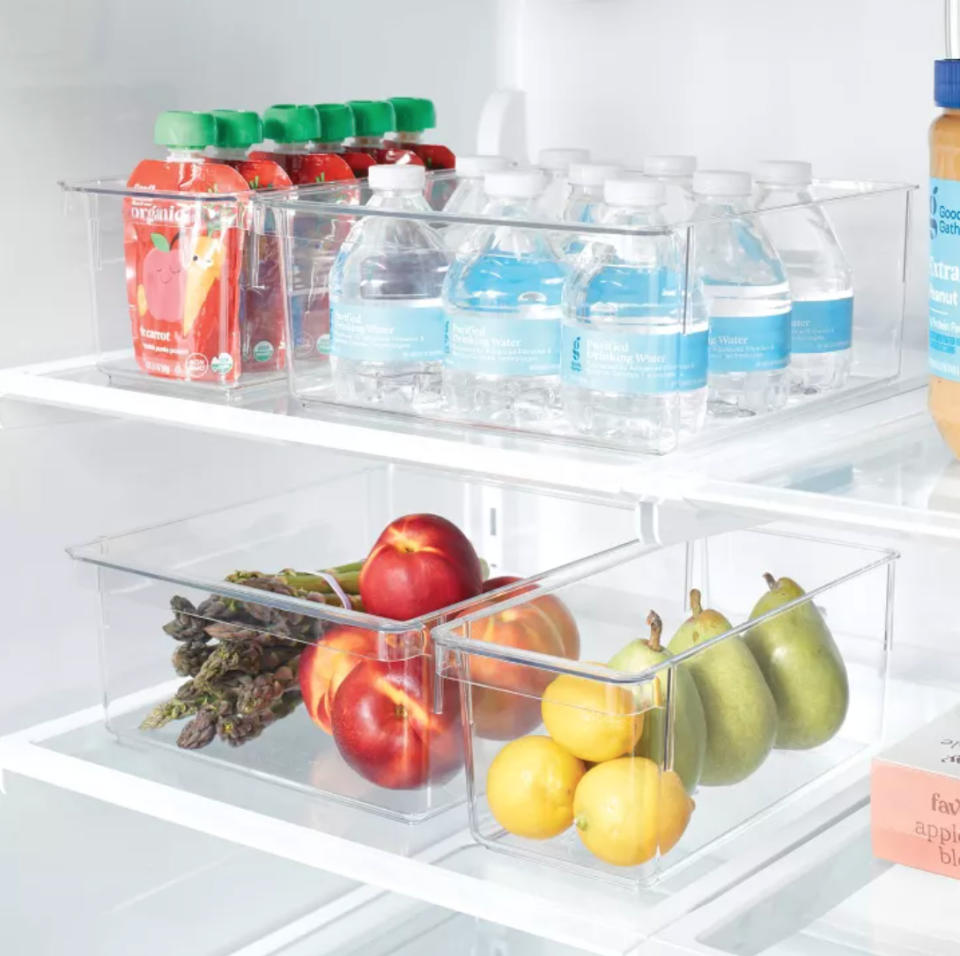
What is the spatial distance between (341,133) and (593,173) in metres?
0.28

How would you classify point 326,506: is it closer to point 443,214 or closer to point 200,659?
point 200,659

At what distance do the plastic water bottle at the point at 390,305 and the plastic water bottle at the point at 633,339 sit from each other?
14 cm

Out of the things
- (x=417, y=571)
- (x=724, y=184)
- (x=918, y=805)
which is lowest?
(x=918, y=805)

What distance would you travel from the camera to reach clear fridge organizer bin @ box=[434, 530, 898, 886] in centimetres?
117

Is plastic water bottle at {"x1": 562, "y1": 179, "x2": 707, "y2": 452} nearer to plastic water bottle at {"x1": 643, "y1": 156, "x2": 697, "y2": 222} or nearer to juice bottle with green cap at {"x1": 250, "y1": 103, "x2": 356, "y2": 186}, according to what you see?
plastic water bottle at {"x1": 643, "y1": 156, "x2": 697, "y2": 222}

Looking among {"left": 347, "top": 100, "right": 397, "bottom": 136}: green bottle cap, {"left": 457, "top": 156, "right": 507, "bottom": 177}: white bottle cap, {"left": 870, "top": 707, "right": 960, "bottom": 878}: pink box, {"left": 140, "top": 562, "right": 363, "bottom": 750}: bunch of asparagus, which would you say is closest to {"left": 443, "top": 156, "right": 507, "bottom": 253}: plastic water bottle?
{"left": 457, "top": 156, "right": 507, "bottom": 177}: white bottle cap

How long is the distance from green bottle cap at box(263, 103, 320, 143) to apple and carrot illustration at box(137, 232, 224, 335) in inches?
5.6

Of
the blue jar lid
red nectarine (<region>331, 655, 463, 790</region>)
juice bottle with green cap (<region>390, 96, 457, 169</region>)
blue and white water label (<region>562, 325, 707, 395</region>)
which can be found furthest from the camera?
Result: juice bottle with green cap (<region>390, 96, 457, 169</region>)

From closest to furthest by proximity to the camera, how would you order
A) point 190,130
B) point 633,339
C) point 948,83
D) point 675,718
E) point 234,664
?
point 948,83
point 633,339
point 675,718
point 190,130
point 234,664

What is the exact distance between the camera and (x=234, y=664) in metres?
1.42

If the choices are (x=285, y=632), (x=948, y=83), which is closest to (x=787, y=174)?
(x=948, y=83)

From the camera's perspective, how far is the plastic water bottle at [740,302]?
3.88 feet

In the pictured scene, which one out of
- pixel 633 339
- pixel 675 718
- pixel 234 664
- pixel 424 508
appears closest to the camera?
pixel 633 339

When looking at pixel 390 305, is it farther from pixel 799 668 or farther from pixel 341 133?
pixel 799 668
